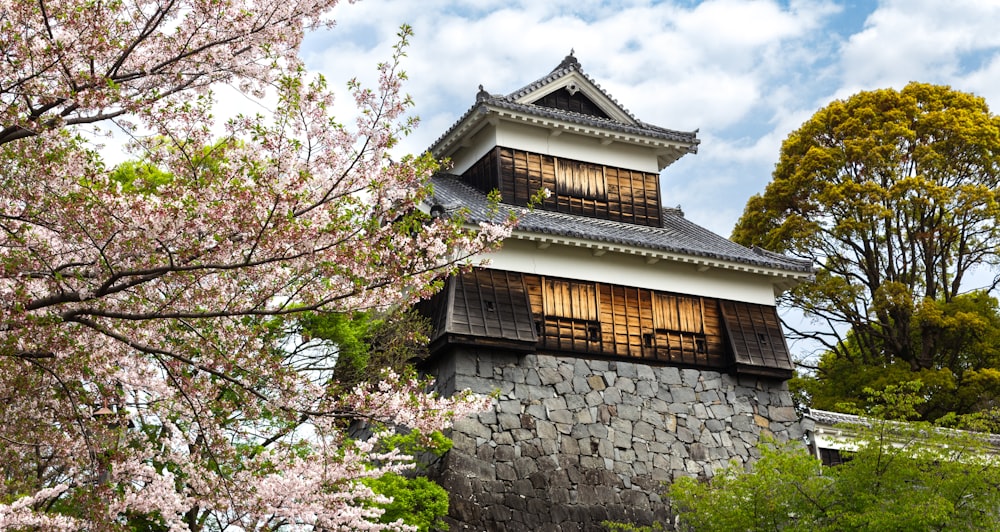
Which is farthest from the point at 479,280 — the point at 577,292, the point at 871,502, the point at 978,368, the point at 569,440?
the point at 978,368

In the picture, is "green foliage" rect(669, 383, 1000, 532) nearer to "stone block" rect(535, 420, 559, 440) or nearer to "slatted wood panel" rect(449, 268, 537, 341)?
"stone block" rect(535, 420, 559, 440)

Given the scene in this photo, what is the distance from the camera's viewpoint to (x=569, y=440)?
16453mm

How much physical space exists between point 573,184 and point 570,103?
213 centimetres

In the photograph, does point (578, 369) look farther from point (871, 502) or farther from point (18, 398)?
point (18, 398)

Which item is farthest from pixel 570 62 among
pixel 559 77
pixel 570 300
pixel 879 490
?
pixel 879 490

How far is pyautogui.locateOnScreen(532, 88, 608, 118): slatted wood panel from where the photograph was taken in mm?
20547

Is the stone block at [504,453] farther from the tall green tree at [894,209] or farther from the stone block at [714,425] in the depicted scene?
the tall green tree at [894,209]

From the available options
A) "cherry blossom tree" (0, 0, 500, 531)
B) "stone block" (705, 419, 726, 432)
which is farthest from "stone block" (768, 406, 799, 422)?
"cherry blossom tree" (0, 0, 500, 531)

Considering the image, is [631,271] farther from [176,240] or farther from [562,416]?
[176,240]

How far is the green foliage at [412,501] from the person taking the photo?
13234mm

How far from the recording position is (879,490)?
13.1m

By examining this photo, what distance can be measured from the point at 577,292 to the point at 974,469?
23.9ft

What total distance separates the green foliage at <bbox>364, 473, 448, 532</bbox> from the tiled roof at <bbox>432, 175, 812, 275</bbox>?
479cm

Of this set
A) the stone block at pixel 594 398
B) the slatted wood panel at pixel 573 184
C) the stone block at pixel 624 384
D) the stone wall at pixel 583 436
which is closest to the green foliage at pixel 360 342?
the stone wall at pixel 583 436
